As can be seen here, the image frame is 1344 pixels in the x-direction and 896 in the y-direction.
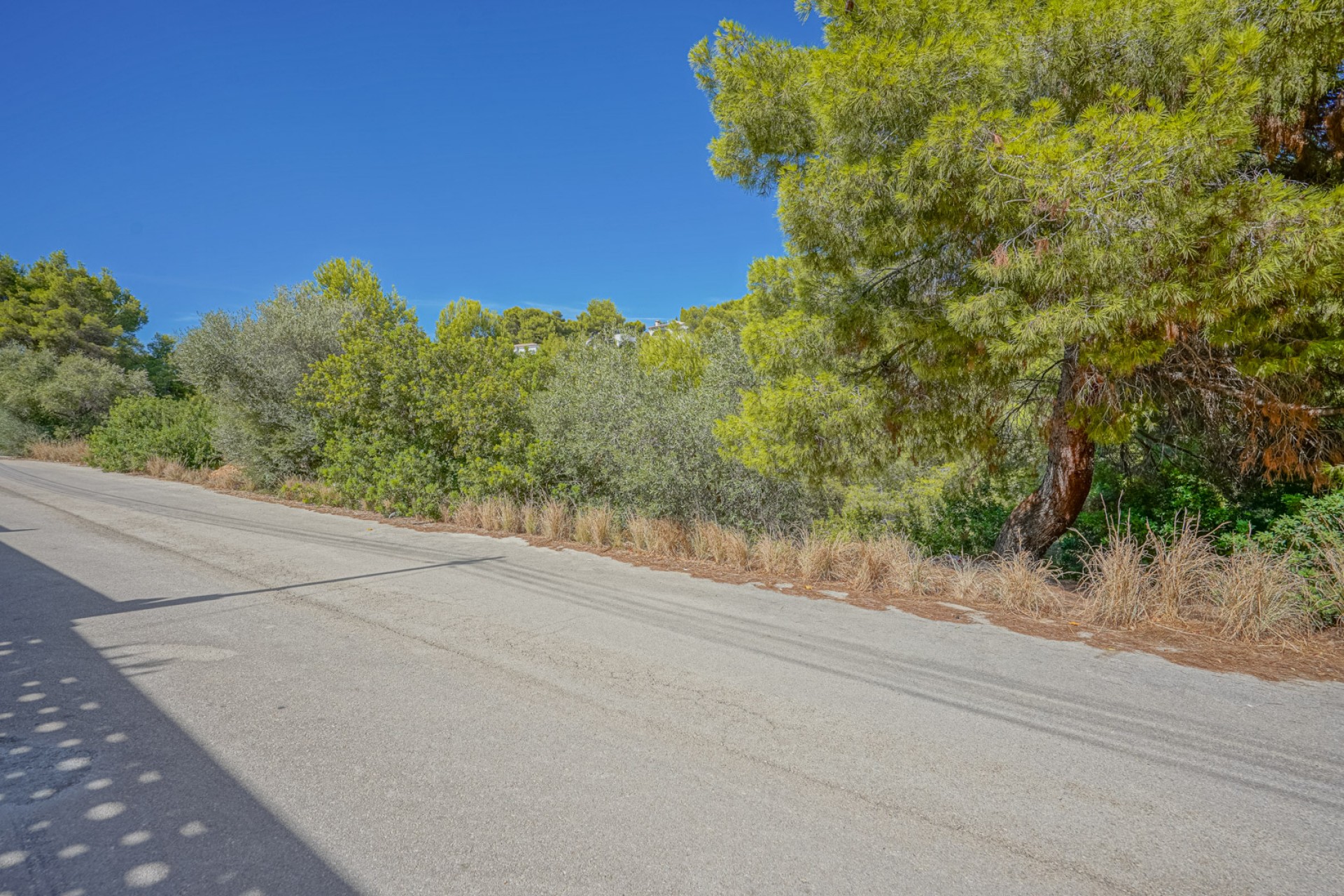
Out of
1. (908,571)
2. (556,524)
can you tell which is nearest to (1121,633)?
(908,571)

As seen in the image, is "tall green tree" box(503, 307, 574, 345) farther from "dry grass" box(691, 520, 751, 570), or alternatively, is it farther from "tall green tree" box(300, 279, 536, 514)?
"dry grass" box(691, 520, 751, 570)

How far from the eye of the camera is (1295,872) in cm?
194

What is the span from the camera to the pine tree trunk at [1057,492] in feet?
20.7

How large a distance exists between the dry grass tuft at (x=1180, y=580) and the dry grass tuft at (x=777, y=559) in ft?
9.28

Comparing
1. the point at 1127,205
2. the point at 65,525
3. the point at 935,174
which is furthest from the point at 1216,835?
the point at 65,525

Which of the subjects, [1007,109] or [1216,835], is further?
[1007,109]

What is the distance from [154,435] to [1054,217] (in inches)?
953

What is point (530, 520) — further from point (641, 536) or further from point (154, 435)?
point (154, 435)

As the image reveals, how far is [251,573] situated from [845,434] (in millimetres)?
6158

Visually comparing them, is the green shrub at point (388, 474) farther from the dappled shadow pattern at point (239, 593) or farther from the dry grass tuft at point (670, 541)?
the dry grass tuft at point (670, 541)

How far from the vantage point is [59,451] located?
2436 cm

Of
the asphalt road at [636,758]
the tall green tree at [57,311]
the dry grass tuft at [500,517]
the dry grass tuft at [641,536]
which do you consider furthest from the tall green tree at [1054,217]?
the tall green tree at [57,311]

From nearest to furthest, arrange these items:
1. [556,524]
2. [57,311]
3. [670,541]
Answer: [670,541]
[556,524]
[57,311]

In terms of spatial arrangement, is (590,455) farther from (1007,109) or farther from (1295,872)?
(1295,872)
